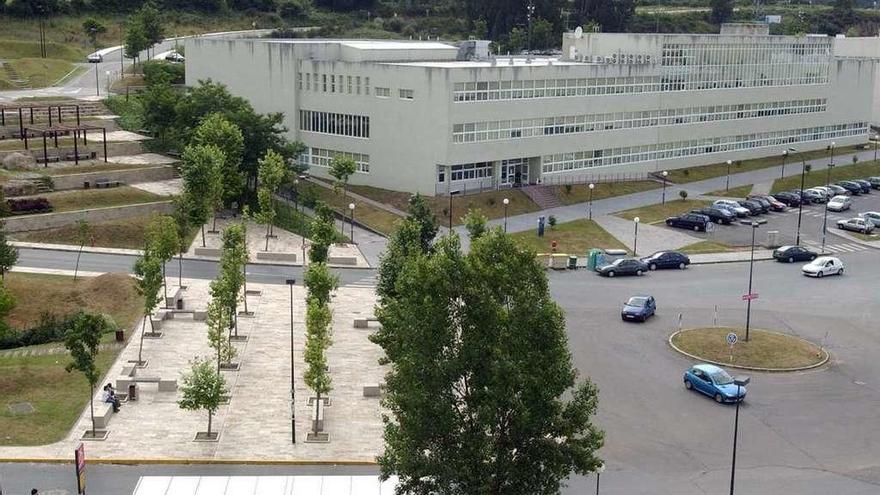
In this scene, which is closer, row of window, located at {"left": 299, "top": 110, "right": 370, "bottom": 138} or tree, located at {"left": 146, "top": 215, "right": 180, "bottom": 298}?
tree, located at {"left": 146, "top": 215, "right": 180, "bottom": 298}

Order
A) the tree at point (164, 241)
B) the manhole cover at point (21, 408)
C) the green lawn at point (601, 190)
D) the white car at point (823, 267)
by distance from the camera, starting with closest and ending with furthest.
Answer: the manhole cover at point (21, 408)
the tree at point (164, 241)
the white car at point (823, 267)
the green lawn at point (601, 190)

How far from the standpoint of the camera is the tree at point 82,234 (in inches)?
2153

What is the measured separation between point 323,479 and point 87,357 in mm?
9133

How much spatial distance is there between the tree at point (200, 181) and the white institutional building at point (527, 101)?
17.2m

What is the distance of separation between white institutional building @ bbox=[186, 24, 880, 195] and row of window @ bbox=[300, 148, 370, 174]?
9cm

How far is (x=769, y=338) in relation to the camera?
4734 centimetres

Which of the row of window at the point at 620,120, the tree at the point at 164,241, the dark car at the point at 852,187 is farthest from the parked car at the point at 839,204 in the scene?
the tree at the point at 164,241

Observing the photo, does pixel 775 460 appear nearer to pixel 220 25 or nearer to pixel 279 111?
pixel 279 111

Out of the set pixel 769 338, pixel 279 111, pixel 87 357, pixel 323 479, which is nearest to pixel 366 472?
pixel 323 479

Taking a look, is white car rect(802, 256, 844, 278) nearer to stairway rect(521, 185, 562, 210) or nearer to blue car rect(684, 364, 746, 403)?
stairway rect(521, 185, 562, 210)

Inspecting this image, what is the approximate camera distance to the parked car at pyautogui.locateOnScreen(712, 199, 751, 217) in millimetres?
72688

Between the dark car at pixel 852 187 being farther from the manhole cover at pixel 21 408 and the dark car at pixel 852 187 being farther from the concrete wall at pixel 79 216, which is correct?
the manhole cover at pixel 21 408

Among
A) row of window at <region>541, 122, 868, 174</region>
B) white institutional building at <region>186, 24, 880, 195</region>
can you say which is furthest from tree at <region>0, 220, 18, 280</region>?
row of window at <region>541, 122, 868, 174</region>

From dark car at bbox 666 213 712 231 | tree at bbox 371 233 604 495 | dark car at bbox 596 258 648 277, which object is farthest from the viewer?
dark car at bbox 666 213 712 231
